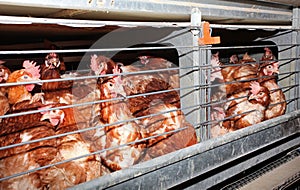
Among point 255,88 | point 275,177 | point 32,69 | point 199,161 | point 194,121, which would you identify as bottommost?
point 275,177

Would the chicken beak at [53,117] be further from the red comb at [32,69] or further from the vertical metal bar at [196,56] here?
the vertical metal bar at [196,56]

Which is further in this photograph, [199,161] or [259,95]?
[259,95]

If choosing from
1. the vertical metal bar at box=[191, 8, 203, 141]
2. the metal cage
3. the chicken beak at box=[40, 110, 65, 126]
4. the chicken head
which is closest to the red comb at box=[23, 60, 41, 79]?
the metal cage

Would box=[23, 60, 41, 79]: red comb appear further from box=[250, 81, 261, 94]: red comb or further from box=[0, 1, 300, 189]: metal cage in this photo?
box=[250, 81, 261, 94]: red comb

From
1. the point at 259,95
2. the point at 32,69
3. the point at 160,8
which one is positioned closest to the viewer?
the point at 160,8

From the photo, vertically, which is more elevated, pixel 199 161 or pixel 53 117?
pixel 53 117

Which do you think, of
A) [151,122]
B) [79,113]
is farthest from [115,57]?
[151,122]

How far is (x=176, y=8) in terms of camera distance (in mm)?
1064

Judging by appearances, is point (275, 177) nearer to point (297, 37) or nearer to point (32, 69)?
point (297, 37)

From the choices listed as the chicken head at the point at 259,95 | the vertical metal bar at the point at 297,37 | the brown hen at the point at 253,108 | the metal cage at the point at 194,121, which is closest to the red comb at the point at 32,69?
the metal cage at the point at 194,121

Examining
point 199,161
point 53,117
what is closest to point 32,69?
point 53,117

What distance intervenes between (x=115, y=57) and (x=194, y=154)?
4.67ft

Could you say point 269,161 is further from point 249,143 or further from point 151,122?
point 151,122

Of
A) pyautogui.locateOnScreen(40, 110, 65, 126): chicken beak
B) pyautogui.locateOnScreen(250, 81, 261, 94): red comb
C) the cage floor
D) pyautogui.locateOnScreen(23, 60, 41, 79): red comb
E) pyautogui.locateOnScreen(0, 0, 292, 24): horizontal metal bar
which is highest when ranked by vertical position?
pyautogui.locateOnScreen(0, 0, 292, 24): horizontal metal bar
